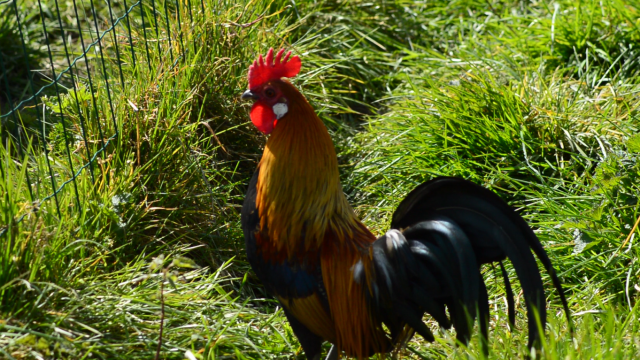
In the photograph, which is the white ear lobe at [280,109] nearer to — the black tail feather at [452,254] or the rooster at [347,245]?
the rooster at [347,245]

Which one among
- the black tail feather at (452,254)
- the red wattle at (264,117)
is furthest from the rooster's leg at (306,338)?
the red wattle at (264,117)

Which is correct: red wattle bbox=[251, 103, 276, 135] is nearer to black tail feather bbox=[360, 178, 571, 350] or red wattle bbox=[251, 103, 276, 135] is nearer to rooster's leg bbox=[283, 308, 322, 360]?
black tail feather bbox=[360, 178, 571, 350]

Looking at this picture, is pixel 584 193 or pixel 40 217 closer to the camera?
pixel 40 217

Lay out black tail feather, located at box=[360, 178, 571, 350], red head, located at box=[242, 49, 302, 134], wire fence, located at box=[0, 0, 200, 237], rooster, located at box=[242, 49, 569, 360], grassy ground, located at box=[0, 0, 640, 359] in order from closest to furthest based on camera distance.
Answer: black tail feather, located at box=[360, 178, 571, 350] < rooster, located at box=[242, 49, 569, 360] < grassy ground, located at box=[0, 0, 640, 359] < red head, located at box=[242, 49, 302, 134] < wire fence, located at box=[0, 0, 200, 237]

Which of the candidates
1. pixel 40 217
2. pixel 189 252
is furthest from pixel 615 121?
pixel 40 217

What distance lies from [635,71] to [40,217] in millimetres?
4090

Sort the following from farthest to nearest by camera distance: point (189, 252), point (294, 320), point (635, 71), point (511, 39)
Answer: point (511, 39) → point (635, 71) → point (189, 252) → point (294, 320)

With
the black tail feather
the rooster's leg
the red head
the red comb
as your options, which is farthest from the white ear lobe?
the rooster's leg

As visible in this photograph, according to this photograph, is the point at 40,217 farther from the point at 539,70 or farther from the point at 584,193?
the point at 539,70

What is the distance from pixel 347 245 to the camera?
2854 mm

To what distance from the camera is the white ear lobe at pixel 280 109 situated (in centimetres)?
289

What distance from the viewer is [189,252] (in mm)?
3695

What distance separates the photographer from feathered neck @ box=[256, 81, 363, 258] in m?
2.84

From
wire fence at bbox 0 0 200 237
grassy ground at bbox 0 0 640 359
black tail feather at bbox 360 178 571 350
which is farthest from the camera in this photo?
wire fence at bbox 0 0 200 237
